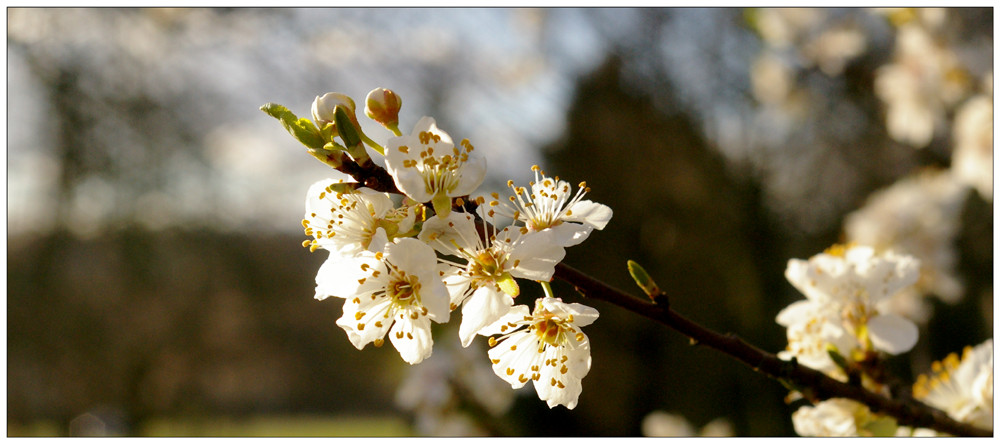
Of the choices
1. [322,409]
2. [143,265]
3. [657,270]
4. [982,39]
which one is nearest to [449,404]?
[982,39]

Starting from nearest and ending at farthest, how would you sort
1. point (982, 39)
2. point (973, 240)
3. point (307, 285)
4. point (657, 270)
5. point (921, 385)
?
point (921, 385)
point (982, 39)
point (973, 240)
point (657, 270)
point (307, 285)

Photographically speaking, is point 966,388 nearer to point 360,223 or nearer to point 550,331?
point 550,331

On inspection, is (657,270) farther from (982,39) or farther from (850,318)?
(850,318)

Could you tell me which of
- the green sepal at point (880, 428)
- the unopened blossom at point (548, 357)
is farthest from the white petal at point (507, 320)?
the green sepal at point (880, 428)

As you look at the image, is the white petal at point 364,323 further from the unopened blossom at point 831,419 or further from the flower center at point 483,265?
the unopened blossom at point 831,419

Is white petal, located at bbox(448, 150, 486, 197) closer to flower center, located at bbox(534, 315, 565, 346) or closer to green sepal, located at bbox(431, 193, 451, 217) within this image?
green sepal, located at bbox(431, 193, 451, 217)

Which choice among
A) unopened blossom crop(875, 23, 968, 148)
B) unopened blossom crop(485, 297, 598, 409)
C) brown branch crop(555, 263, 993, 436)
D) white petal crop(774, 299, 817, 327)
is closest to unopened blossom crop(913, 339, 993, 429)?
brown branch crop(555, 263, 993, 436)

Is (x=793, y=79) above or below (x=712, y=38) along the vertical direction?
below
